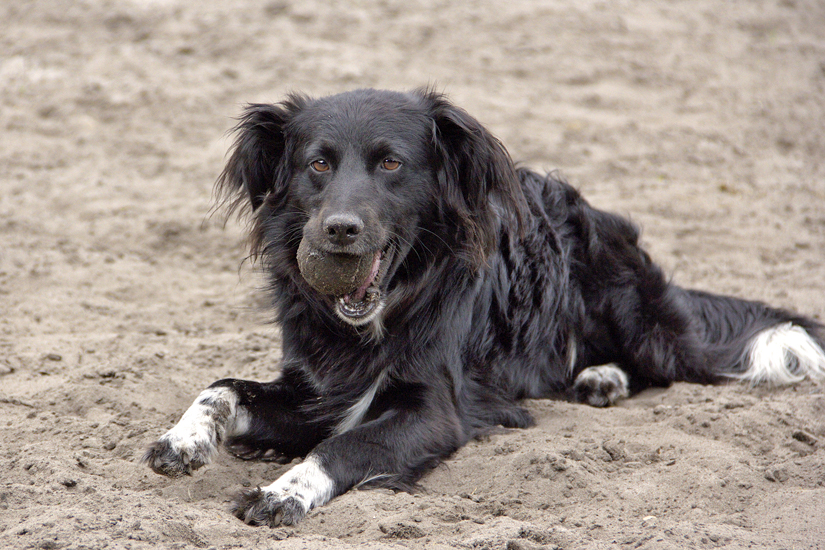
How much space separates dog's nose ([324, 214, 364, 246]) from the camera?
358cm

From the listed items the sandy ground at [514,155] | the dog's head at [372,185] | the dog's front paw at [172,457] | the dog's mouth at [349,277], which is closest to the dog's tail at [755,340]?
the sandy ground at [514,155]

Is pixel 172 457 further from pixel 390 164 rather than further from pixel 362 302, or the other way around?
pixel 390 164

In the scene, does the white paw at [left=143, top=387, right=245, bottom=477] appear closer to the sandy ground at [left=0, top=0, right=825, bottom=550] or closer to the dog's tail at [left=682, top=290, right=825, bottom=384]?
the sandy ground at [left=0, top=0, right=825, bottom=550]

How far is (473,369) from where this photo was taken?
444 centimetres

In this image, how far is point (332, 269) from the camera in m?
3.73

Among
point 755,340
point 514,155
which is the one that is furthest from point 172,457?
point 514,155

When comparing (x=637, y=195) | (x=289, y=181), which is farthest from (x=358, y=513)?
(x=637, y=195)

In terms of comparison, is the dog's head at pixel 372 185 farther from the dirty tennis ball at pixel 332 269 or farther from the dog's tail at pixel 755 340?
the dog's tail at pixel 755 340

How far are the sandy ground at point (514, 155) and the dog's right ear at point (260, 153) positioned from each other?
1.08 meters

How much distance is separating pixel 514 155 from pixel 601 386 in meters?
3.58

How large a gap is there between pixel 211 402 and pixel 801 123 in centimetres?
738

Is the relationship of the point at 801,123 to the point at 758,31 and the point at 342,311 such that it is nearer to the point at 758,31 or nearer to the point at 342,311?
the point at 758,31

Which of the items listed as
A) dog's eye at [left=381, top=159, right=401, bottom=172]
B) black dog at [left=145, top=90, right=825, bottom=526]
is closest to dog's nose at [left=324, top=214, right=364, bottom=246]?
black dog at [left=145, top=90, right=825, bottom=526]

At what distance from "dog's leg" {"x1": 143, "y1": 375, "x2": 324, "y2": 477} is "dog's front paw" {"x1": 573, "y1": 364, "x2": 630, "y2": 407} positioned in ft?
5.18
